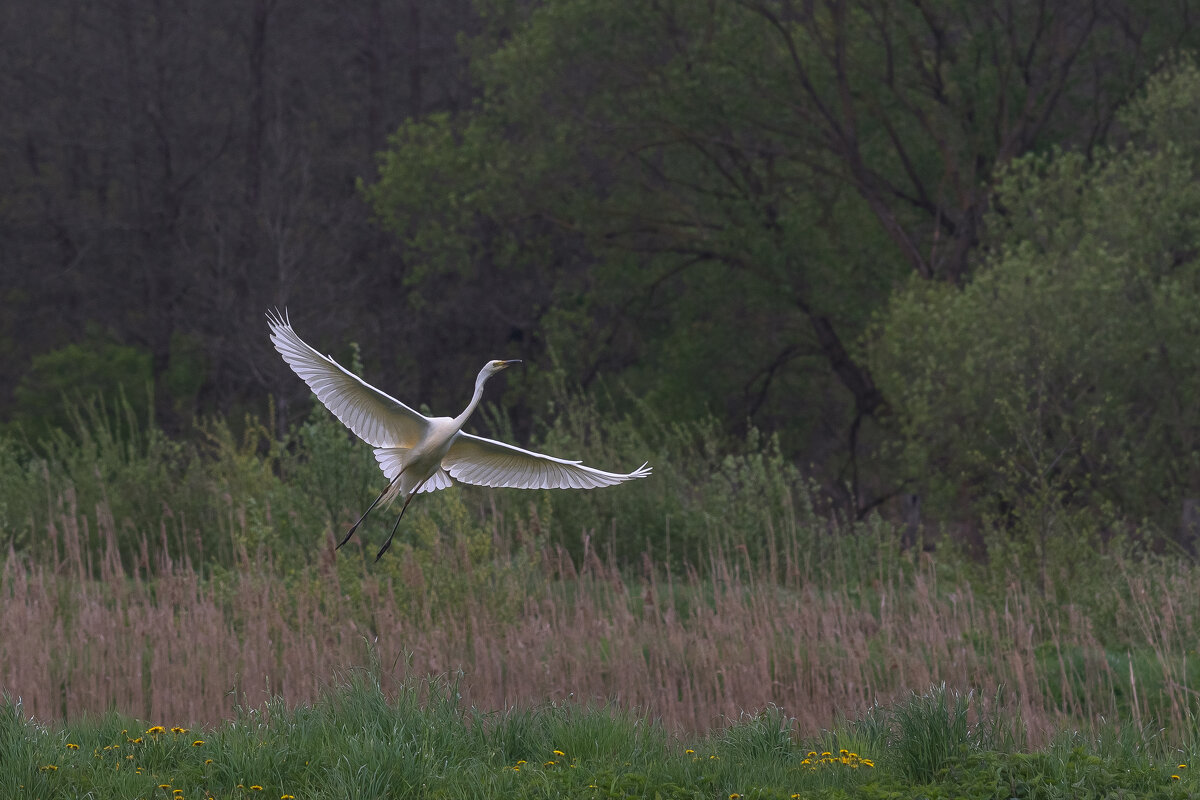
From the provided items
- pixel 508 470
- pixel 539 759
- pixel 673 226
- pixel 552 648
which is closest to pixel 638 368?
pixel 673 226

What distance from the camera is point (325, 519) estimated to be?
9547 millimetres

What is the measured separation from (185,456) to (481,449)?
7.59 meters

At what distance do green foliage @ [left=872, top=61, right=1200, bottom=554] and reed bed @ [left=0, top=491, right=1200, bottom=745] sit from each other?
508 cm

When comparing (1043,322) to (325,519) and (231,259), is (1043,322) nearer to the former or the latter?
(325,519)

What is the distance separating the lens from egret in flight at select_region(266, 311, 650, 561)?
546cm

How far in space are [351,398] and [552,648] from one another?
261 cm

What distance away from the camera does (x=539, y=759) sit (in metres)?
5.51

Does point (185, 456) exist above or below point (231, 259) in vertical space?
below

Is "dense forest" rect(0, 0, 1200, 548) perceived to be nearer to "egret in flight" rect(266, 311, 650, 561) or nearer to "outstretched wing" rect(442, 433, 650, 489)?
"outstretched wing" rect(442, 433, 650, 489)

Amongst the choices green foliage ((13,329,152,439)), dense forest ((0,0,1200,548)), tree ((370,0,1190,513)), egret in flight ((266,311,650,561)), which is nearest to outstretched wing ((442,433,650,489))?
egret in flight ((266,311,650,561))

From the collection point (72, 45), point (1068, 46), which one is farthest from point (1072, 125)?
point (72, 45)

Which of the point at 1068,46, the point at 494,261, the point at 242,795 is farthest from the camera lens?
the point at 494,261

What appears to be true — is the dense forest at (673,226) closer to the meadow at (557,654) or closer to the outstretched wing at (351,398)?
the meadow at (557,654)

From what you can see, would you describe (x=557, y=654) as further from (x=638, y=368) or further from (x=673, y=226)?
(x=638, y=368)
